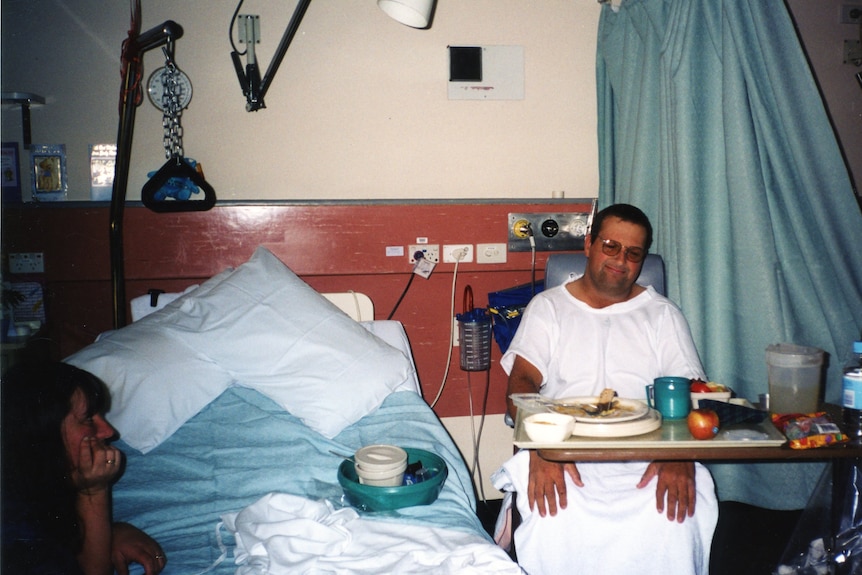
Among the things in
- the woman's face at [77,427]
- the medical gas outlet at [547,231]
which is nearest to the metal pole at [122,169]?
the woman's face at [77,427]

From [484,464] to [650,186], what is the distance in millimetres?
1518

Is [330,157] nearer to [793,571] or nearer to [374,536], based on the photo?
[374,536]

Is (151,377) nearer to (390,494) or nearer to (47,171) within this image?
(390,494)

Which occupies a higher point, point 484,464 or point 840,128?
point 840,128

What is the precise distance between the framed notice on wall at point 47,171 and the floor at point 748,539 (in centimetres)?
238

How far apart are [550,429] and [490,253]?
150 cm

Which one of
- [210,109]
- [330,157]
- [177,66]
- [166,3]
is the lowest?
[330,157]

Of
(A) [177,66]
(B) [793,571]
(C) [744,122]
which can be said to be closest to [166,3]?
(A) [177,66]

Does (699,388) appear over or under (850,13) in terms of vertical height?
under

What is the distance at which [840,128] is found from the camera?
304 centimetres

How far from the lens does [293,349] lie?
208cm

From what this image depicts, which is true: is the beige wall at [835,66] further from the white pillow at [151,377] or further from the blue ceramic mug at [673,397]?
the white pillow at [151,377]

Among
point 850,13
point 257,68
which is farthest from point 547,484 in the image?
point 850,13

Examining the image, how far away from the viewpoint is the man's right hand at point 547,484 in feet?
5.51
